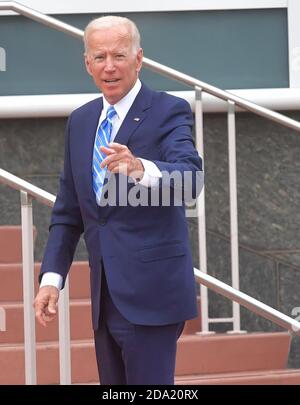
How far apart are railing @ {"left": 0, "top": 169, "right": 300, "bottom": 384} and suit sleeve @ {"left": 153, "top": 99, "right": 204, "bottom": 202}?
0.75m

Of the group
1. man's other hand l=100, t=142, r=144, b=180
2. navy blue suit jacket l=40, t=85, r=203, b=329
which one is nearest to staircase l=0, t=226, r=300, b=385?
navy blue suit jacket l=40, t=85, r=203, b=329

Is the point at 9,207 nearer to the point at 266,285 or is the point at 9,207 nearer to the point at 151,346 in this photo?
the point at 266,285

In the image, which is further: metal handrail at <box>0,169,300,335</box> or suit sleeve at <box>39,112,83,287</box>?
metal handrail at <box>0,169,300,335</box>

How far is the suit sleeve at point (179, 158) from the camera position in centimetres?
280

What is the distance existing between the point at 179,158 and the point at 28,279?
3.43 ft

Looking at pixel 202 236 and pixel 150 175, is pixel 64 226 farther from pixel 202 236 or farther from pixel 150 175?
pixel 202 236

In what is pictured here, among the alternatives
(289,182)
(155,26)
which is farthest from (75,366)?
(155,26)

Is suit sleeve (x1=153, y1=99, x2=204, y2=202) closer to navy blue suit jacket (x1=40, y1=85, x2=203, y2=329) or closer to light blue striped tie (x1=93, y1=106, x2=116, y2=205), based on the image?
navy blue suit jacket (x1=40, y1=85, x2=203, y2=329)

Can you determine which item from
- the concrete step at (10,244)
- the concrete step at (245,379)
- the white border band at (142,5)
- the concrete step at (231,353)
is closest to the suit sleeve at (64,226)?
the concrete step at (245,379)

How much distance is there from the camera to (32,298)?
12.3ft

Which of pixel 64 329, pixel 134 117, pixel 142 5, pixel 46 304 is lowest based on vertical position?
pixel 64 329

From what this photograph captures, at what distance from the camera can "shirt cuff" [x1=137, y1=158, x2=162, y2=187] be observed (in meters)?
2.75

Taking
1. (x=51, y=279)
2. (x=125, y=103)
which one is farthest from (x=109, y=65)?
(x=51, y=279)

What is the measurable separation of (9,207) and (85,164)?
290 cm
